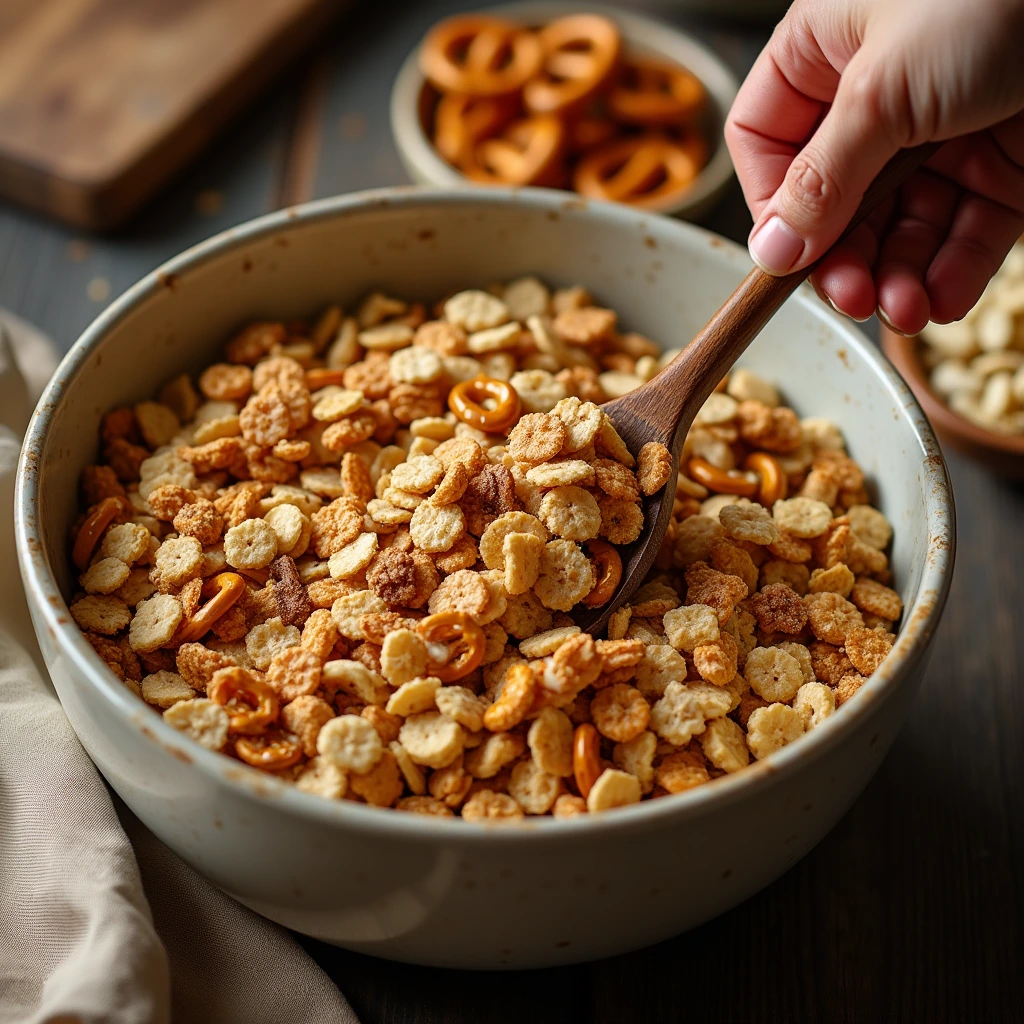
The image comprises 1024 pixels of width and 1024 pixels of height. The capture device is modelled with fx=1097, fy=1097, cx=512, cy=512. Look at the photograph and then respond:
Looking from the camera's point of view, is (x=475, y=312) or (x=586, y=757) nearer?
(x=586, y=757)

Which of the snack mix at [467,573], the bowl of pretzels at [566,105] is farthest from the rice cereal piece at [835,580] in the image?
the bowl of pretzels at [566,105]

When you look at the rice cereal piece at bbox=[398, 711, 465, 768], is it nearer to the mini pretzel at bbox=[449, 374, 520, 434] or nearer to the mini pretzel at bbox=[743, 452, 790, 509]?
the mini pretzel at bbox=[449, 374, 520, 434]

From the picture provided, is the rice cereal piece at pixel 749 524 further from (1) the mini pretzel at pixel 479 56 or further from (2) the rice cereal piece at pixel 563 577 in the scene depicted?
(1) the mini pretzel at pixel 479 56

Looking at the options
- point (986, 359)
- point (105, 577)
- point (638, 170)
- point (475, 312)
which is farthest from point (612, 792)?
point (638, 170)

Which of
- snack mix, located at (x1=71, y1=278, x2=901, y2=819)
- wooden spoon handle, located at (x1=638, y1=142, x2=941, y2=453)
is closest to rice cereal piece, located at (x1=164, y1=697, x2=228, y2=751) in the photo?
snack mix, located at (x1=71, y1=278, x2=901, y2=819)

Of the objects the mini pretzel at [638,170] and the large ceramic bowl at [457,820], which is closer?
the large ceramic bowl at [457,820]

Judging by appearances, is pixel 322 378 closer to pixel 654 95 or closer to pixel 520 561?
pixel 520 561
